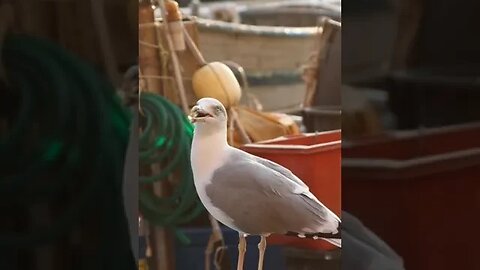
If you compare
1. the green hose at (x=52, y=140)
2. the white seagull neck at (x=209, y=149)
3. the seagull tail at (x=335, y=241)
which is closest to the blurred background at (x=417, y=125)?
the seagull tail at (x=335, y=241)

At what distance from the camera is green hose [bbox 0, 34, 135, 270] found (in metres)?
0.78

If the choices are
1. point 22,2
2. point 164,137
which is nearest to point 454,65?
point 164,137

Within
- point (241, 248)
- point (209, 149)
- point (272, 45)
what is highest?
point (272, 45)

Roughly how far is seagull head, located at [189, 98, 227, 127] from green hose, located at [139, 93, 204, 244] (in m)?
0.02

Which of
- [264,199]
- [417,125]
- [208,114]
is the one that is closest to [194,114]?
[208,114]

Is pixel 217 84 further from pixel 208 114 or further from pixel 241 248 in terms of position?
pixel 241 248

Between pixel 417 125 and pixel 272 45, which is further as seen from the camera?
pixel 272 45

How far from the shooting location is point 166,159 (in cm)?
78

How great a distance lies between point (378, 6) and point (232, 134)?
20cm

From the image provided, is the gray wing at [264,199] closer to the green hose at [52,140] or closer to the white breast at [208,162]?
the white breast at [208,162]

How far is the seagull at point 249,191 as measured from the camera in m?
0.74

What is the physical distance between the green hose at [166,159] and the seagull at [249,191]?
0.02 meters

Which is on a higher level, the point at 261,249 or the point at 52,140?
the point at 52,140

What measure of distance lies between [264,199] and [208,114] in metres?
0.11
